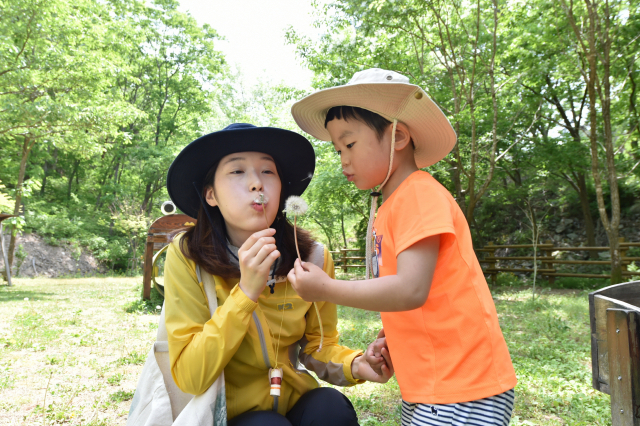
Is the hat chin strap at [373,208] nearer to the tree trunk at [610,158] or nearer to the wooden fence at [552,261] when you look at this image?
→ the tree trunk at [610,158]

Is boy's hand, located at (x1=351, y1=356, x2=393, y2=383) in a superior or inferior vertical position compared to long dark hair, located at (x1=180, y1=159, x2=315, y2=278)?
inferior

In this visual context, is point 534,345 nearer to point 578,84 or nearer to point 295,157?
point 295,157

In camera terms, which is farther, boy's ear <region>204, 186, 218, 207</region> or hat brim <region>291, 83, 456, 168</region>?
boy's ear <region>204, 186, 218, 207</region>

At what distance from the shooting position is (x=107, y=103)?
14062 millimetres

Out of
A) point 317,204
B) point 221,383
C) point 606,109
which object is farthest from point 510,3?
point 221,383

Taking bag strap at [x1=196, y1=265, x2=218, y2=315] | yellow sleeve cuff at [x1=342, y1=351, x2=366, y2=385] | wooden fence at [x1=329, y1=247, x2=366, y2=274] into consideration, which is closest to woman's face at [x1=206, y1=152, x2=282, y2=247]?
bag strap at [x1=196, y1=265, x2=218, y2=315]

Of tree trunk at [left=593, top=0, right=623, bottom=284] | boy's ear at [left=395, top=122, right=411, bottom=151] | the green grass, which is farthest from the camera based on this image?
tree trunk at [left=593, top=0, right=623, bottom=284]

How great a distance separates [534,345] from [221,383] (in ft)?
17.6

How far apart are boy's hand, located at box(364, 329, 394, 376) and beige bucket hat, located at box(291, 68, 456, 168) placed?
34.5 inches

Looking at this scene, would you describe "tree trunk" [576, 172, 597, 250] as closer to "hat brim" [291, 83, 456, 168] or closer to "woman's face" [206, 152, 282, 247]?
"hat brim" [291, 83, 456, 168]

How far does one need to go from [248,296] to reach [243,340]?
33 cm

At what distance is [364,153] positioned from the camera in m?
1.67

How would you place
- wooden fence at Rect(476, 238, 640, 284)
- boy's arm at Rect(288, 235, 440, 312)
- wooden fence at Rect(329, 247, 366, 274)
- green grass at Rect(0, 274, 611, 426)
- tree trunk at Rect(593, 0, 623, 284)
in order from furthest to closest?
wooden fence at Rect(329, 247, 366, 274) → wooden fence at Rect(476, 238, 640, 284) → tree trunk at Rect(593, 0, 623, 284) → green grass at Rect(0, 274, 611, 426) → boy's arm at Rect(288, 235, 440, 312)

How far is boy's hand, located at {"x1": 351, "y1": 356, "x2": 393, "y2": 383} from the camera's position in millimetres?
1752
